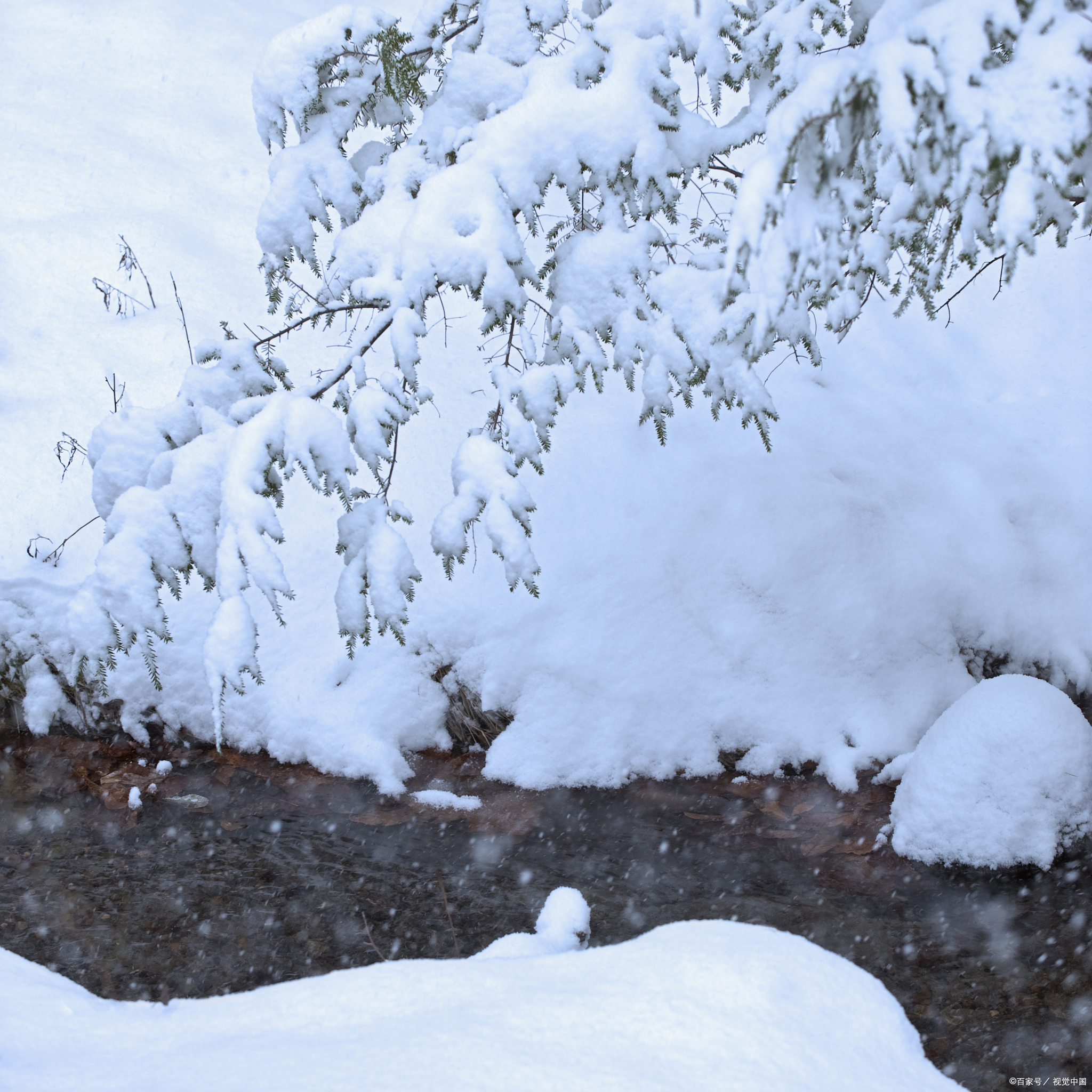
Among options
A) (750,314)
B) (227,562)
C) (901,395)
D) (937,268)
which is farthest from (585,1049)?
(901,395)

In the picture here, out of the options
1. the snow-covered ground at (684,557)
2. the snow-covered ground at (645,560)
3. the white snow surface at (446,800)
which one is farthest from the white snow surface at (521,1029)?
the snow-covered ground at (684,557)

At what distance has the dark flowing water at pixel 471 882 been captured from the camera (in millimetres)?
3650

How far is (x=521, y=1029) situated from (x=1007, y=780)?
3.14m

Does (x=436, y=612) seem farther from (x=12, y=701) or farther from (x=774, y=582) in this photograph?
(x=12, y=701)

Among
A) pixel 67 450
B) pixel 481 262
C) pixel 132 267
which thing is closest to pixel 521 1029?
pixel 481 262

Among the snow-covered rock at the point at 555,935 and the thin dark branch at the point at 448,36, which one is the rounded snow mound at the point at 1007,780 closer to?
the snow-covered rock at the point at 555,935

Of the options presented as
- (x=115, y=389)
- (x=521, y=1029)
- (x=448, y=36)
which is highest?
(x=448, y=36)

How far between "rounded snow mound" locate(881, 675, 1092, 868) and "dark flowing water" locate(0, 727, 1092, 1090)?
132 millimetres

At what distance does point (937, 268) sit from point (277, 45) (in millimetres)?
2694

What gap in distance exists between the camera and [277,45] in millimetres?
3334

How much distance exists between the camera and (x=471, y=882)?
4336 mm

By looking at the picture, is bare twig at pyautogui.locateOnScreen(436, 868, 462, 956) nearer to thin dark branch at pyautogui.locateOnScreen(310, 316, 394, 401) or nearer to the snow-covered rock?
the snow-covered rock

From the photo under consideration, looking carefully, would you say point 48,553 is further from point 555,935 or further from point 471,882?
point 555,935

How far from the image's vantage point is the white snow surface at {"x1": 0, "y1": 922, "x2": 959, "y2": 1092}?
174cm
